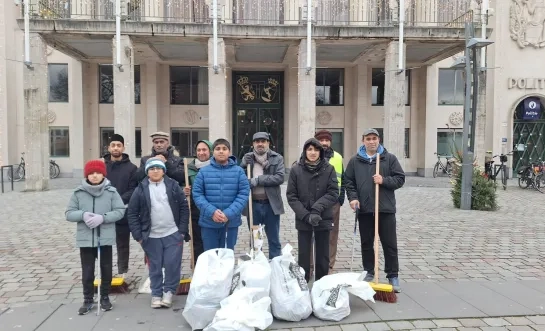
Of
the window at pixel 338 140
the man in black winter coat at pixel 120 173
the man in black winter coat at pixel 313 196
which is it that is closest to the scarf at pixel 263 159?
the man in black winter coat at pixel 313 196

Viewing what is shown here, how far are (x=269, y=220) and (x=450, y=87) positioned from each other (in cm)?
2003

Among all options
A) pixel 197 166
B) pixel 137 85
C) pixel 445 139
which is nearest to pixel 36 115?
pixel 137 85

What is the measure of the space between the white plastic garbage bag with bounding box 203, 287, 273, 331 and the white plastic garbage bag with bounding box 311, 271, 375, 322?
589 millimetres

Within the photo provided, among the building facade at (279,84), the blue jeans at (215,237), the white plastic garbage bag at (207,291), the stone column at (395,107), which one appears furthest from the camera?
the building facade at (279,84)

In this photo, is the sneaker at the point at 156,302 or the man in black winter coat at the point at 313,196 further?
the man in black winter coat at the point at 313,196

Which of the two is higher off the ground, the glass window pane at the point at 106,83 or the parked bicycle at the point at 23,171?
the glass window pane at the point at 106,83

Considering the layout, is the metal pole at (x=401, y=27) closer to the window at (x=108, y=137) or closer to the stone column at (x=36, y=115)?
the window at (x=108, y=137)

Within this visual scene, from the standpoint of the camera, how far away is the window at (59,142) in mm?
21906

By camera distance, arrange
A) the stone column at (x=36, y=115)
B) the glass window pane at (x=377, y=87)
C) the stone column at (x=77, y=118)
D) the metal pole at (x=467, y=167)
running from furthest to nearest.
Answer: the glass window pane at (x=377, y=87), the stone column at (x=77, y=118), the stone column at (x=36, y=115), the metal pole at (x=467, y=167)

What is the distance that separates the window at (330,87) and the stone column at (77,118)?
11905 mm

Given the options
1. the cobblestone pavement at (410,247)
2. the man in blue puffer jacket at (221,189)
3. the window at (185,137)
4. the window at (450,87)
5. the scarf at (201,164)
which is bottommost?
the cobblestone pavement at (410,247)

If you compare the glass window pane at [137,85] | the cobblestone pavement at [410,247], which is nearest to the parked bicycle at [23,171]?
the glass window pane at [137,85]

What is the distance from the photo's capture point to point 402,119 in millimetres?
16734

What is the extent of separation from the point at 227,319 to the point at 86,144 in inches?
793
